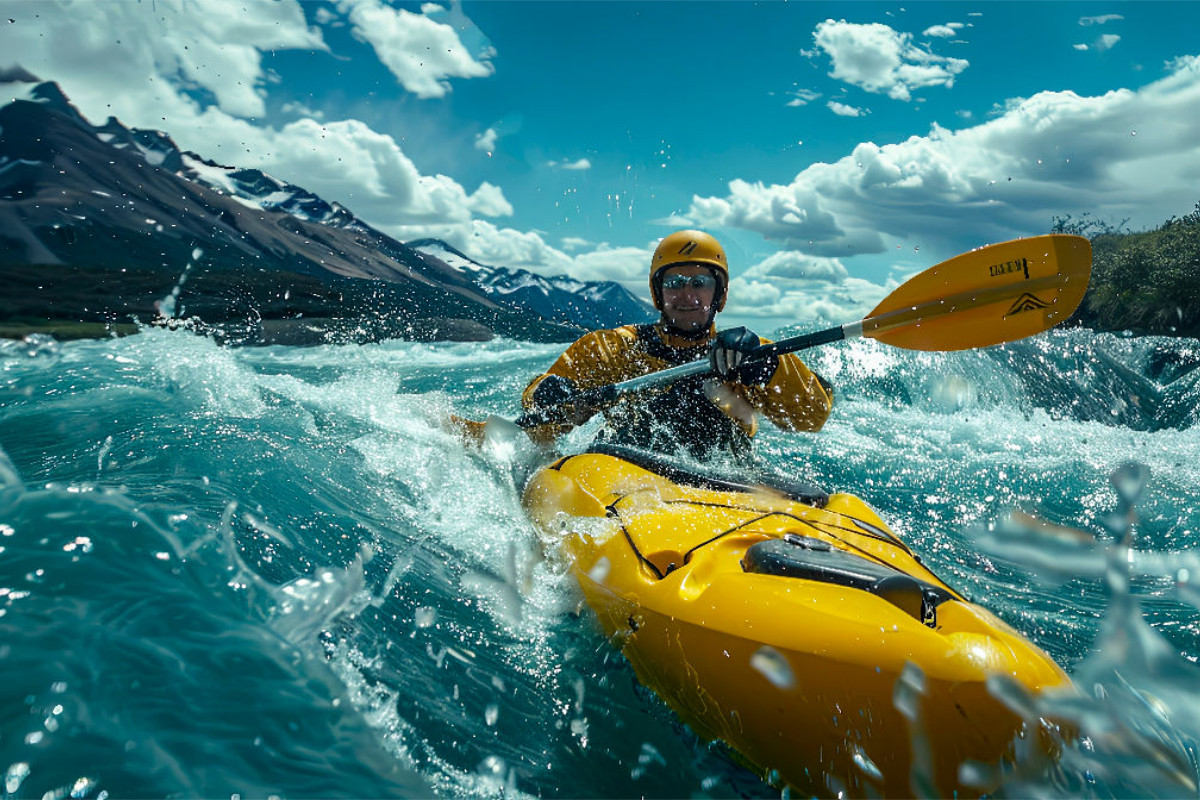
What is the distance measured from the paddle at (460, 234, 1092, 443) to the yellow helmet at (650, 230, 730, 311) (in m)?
0.77

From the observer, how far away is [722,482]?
10.5 ft

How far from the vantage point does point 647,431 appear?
4.17 metres

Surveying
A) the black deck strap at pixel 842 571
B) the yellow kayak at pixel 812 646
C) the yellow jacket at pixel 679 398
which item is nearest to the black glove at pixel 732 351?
the yellow jacket at pixel 679 398

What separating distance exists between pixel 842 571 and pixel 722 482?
3.93 ft

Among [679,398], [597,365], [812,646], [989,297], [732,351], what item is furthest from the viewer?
[597,365]

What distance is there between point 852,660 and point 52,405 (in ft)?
20.9

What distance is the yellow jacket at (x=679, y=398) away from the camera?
410 centimetres

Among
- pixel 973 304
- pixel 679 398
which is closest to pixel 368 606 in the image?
pixel 679 398

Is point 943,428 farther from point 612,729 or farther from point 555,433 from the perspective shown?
point 612,729

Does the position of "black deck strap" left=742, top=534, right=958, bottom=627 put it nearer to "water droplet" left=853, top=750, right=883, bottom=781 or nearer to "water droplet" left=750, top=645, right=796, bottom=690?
"water droplet" left=750, top=645, right=796, bottom=690

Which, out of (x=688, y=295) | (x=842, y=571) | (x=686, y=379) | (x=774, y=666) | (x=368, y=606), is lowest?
(x=368, y=606)

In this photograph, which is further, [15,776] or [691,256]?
[691,256]

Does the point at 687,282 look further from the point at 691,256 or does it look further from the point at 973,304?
the point at 973,304

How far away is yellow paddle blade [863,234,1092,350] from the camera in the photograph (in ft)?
12.6
